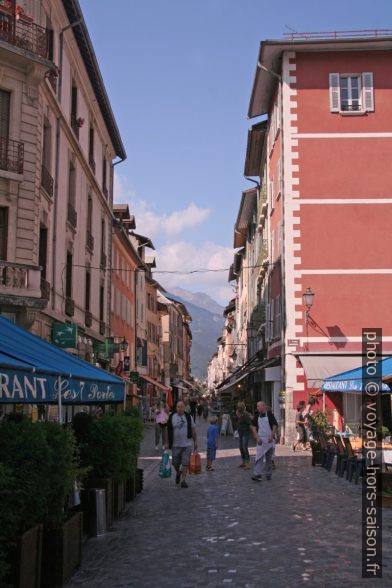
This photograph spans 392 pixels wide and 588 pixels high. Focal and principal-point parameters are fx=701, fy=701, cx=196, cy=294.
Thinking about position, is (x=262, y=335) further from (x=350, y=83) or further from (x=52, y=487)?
(x=52, y=487)

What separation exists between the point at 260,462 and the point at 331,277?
1230cm

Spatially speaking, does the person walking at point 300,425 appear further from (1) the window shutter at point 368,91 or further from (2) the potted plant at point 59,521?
(2) the potted plant at point 59,521

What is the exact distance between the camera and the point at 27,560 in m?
5.78

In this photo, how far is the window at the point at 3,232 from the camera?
18312 millimetres

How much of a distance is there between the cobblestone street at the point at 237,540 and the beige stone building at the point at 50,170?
25.8 ft

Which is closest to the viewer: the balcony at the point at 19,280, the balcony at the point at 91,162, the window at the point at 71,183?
the balcony at the point at 19,280

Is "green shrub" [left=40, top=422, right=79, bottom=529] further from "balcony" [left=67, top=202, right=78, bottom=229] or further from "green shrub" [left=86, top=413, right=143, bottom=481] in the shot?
"balcony" [left=67, top=202, right=78, bottom=229]

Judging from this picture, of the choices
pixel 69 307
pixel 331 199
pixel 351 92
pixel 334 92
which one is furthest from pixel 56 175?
pixel 351 92

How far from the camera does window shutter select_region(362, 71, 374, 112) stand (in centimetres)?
2692

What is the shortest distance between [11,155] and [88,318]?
36.0ft

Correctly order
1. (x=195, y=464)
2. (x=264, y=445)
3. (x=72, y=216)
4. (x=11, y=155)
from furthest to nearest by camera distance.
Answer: (x=72, y=216) → (x=11, y=155) → (x=195, y=464) → (x=264, y=445)

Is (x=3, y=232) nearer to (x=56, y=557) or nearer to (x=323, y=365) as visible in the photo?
(x=323, y=365)

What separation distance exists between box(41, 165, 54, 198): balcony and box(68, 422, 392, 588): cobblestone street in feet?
33.1

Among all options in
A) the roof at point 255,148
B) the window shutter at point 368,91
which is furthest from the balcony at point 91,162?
the window shutter at point 368,91
